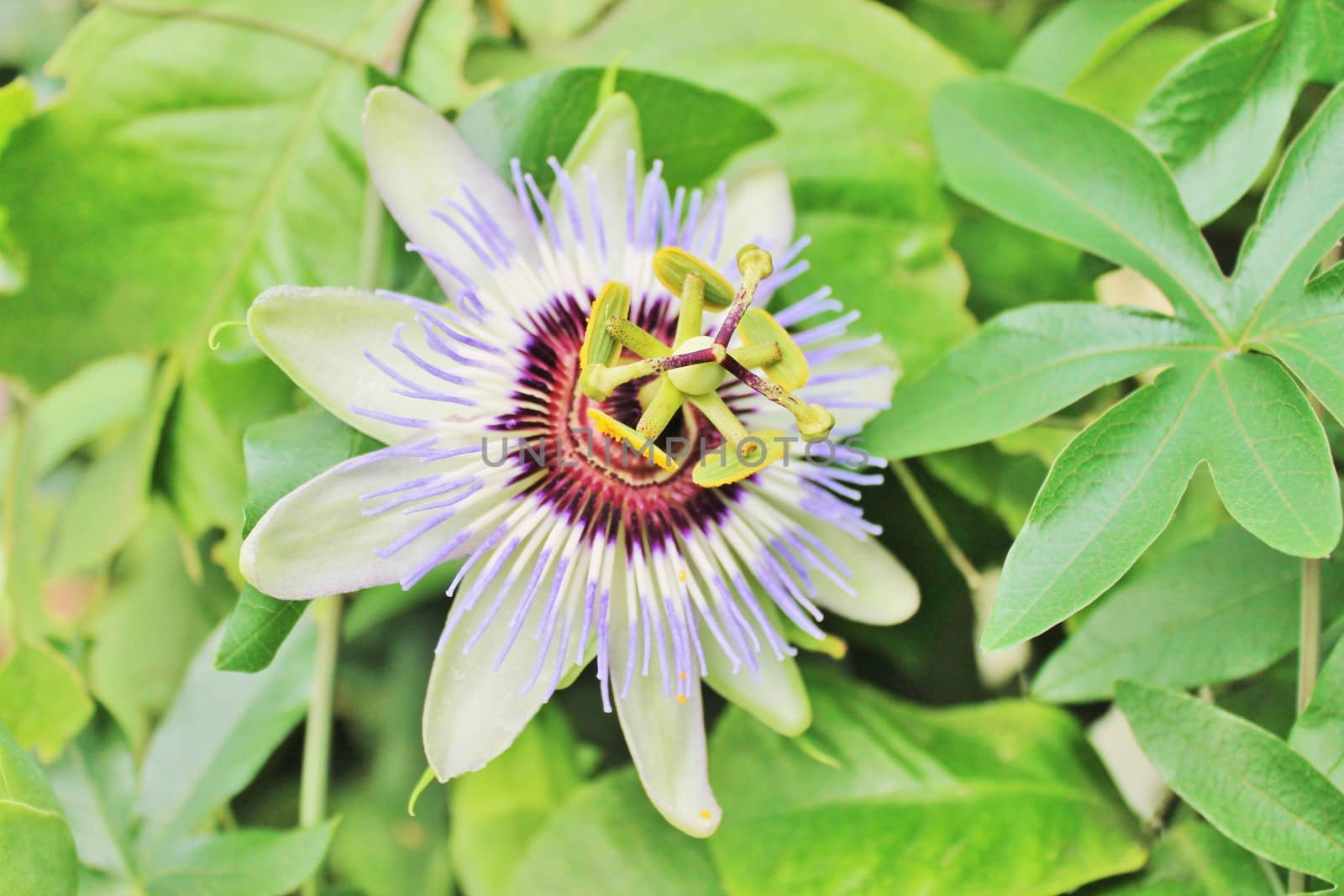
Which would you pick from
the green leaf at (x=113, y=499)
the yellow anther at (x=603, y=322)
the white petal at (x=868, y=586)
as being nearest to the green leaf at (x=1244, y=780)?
the white petal at (x=868, y=586)

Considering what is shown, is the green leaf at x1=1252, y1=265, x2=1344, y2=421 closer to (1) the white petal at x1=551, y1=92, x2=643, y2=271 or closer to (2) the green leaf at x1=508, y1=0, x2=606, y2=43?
(1) the white petal at x1=551, y1=92, x2=643, y2=271

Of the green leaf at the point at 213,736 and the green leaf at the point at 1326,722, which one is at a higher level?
the green leaf at the point at 1326,722

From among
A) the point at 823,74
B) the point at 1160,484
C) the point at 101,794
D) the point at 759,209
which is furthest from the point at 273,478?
the point at 823,74

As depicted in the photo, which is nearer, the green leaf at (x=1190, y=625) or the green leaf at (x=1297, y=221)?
the green leaf at (x=1297, y=221)

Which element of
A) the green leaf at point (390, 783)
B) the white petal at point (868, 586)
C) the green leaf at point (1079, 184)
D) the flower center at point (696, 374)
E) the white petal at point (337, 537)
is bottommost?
the green leaf at point (390, 783)

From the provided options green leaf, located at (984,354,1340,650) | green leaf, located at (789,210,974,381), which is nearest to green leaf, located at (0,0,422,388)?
green leaf, located at (789,210,974,381)

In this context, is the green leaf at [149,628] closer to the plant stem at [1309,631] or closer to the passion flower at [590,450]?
the passion flower at [590,450]

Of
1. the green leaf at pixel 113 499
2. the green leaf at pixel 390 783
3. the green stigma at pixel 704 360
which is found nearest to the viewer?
the green stigma at pixel 704 360
